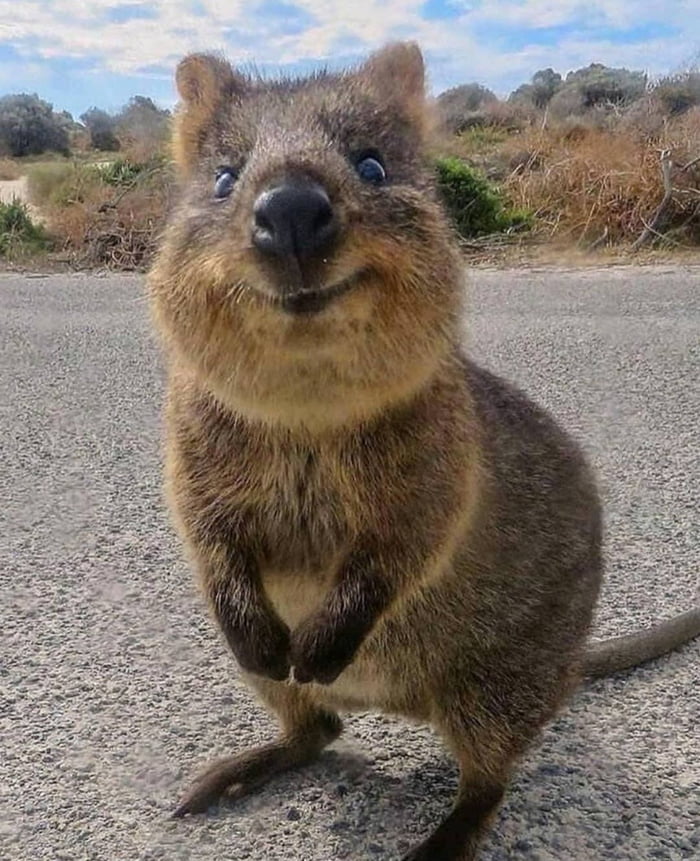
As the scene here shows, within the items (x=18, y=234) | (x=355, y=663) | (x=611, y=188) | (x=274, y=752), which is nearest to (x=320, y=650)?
(x=355, y=663)

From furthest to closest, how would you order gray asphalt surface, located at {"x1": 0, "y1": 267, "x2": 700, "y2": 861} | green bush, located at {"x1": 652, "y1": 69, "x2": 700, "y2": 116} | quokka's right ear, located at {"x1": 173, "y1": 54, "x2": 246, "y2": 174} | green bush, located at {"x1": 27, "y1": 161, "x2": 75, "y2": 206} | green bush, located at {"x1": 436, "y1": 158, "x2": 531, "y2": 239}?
1. green bush, located at {"x1": 652, "y1": 69, "x2": 700, "y2": 116}
2. green bush, located at {"x1": 27, "y1": 161, "x2": 75, "y2": 206}
3. green bush, located at {"x1": 436, "y1": 158, "x2": 531, "y2": 239}
4. quokka's right ear, located at {"x1": 173, "y1": 54, "x2": 246, "y2": 174}
5. gray asphalt surface, located at {"x1": 0, "y1": 267, "x2": 700, "y2": 861}

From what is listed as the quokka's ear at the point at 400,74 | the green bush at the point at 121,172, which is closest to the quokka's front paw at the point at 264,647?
the quokka's ear at the point at 400,74

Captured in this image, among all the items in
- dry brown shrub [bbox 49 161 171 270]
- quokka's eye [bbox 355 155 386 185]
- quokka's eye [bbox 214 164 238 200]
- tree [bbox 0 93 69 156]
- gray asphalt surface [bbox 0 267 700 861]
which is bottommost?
tree [bbox 0 93 69 156]

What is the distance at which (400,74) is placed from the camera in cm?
320

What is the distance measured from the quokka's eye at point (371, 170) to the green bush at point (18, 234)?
1359 centimetres

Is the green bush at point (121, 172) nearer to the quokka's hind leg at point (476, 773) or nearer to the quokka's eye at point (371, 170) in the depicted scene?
the quokka's eye at point (371, 170)

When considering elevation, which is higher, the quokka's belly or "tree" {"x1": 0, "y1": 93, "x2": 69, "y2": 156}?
the quokka's belly

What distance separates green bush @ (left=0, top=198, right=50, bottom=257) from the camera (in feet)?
51.0

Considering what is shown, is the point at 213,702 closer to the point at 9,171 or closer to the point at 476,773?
the point at 476,773

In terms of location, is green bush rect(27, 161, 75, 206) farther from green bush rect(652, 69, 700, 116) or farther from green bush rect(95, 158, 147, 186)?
green bush rect(652, 69, 700, 116)

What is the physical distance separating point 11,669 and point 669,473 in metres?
3.26

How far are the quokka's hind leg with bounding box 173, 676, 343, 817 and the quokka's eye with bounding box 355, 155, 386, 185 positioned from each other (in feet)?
4.70

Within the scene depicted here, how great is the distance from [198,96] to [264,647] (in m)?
1.54

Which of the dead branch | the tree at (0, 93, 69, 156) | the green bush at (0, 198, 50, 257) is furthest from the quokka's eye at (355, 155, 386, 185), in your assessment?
the tree at (0, 93, 69, 156)
